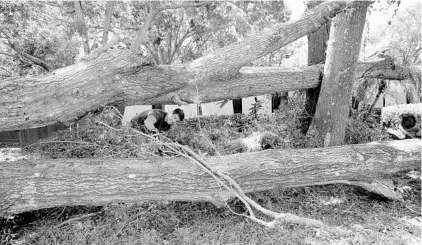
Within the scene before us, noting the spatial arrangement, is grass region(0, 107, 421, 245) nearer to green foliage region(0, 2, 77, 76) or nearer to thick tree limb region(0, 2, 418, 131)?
thick tree limb region(0, 2, 418, 131)

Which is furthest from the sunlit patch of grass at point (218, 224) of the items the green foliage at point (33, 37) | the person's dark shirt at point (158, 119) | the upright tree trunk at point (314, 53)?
the green foliage at point (33, 37)

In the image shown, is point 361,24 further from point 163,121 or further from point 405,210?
point 163,121

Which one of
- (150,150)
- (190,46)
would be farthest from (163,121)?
(190,46)

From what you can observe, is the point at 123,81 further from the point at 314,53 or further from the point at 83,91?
the point at 314,53

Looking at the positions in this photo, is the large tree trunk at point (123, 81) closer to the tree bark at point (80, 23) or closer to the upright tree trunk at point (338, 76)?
the upright tree trunk at point (338, 76)

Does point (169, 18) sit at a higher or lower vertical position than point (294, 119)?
higher

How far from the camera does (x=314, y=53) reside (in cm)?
518

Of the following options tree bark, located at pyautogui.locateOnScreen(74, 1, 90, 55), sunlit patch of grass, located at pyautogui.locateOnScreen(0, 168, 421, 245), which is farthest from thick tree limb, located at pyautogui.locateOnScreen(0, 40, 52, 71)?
sunlit patch of grass, located at pyautogui.locateOnScreen(0, 168, 421, 245)

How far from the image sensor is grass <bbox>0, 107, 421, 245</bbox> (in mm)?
2951

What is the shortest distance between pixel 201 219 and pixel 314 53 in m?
3.57

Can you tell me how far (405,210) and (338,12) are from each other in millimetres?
2797

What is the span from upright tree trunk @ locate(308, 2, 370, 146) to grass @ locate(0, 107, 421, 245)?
3.16ft

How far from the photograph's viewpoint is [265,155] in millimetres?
3539

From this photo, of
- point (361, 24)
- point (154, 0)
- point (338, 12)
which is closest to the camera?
point (338, 12)
